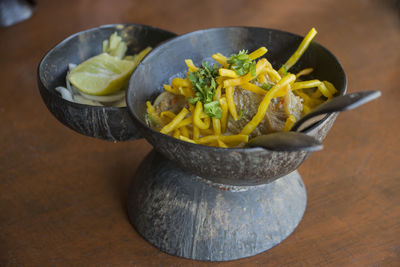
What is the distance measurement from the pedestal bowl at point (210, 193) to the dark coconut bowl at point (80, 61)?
0.09 meters

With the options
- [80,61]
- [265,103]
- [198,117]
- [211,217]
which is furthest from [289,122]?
[80,61]

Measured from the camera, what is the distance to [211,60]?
3.28ft

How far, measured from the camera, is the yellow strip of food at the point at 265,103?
0.77 m

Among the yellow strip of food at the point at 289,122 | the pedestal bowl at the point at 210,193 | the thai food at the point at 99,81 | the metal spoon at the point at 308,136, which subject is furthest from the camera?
the thai food at the point at 99,81


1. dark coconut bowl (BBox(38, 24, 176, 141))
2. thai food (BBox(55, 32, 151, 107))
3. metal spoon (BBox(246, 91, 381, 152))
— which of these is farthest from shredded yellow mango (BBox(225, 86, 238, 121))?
thai food (BBox(55, 32, 151, 107))

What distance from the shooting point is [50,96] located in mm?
953

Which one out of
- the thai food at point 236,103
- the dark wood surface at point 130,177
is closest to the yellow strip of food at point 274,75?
the thai food at point 236,103

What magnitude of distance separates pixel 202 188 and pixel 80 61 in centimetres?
54

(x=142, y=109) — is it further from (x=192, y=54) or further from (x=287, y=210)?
(x=287, y=210)

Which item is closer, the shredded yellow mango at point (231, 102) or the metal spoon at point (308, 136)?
the metal spoon at point (308, 136)

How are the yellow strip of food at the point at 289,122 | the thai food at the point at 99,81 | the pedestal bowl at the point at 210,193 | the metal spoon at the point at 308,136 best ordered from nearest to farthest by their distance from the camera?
the metal spoon at the point at 308,136, the yellow strip of food at the point at 289,122, the pedestal bowl at the point at 210,193, the thai food at the point at 99,81

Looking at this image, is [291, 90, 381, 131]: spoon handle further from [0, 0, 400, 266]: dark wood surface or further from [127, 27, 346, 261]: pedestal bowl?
[0, 0, 400, 266]: dark wood surface

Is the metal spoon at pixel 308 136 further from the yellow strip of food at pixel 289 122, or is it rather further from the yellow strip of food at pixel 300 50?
the yellow strip of food at pixel 300 50

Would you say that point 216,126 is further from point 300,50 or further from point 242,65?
point 300,50
